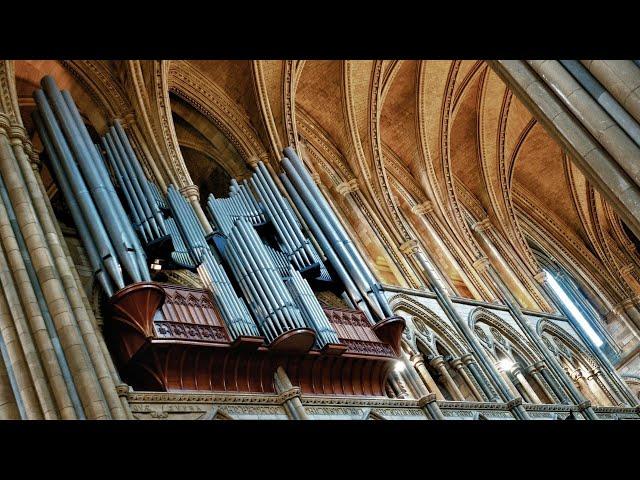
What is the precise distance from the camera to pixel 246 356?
12.1 metres

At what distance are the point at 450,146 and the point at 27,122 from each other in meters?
12.8

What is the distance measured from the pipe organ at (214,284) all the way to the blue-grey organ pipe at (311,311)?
2 cm

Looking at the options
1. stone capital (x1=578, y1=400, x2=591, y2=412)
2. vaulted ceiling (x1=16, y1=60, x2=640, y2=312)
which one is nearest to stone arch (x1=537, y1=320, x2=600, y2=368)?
vaulted ceiling (x1=16, y1=60, x2=640, y2=312)

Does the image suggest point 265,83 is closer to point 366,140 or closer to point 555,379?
point 366,140

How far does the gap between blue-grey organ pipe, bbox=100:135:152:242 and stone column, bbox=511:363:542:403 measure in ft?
30.7

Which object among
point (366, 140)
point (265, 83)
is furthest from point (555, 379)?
point (265, 83)

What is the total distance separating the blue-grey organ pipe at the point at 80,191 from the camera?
11.6 metres

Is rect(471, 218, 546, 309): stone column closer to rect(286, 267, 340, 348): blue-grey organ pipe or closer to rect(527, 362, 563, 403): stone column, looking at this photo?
rect(527, 362, 563, 403): stone column

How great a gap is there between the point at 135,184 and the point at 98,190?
58.4 inches

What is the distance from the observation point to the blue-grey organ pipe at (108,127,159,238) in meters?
13.2

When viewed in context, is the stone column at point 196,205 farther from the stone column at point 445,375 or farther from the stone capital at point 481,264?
the stone capital at point 481,264

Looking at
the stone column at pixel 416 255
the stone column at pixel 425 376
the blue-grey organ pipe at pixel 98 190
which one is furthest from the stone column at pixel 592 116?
the stone column at pixel 416 255
